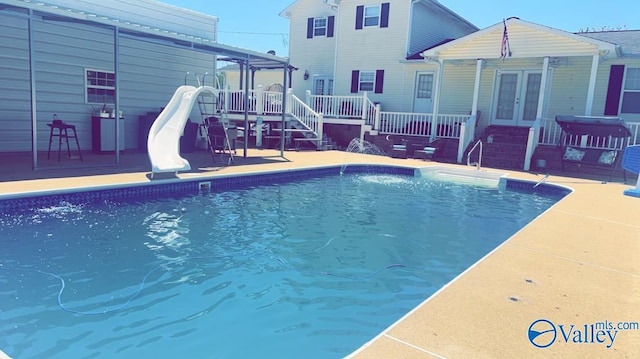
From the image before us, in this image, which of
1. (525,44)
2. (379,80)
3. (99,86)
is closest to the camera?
(99,86)

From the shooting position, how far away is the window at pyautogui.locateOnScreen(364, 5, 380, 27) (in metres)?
18.2

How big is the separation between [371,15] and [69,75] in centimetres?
1208

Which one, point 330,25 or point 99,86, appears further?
point 330,25

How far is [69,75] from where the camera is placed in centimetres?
1089

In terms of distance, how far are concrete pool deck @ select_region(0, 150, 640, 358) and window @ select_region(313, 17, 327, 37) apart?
52.0 feet

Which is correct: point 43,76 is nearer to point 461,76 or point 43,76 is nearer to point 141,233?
point 141,233

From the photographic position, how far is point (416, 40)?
1805cm

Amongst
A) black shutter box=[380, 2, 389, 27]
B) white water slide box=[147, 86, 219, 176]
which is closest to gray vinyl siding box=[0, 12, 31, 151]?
white water slide box=[147, 86, 219, 176]

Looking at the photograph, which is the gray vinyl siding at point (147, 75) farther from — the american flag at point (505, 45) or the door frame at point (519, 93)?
the door frame at point (519, 93)

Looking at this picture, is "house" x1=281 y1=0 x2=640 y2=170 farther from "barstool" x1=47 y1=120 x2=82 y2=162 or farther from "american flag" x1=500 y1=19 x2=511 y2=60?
"barstool" x1=47 y1=120 x2=82 y2=162

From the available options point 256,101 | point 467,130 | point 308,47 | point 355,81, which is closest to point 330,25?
point 308,47

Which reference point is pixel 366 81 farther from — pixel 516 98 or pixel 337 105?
pixel 516 98

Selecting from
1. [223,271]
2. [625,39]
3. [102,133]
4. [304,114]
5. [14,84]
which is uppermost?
[625,39]

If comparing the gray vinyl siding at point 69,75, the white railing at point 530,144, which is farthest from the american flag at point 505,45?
the gray vinyl siding at point 69,75
